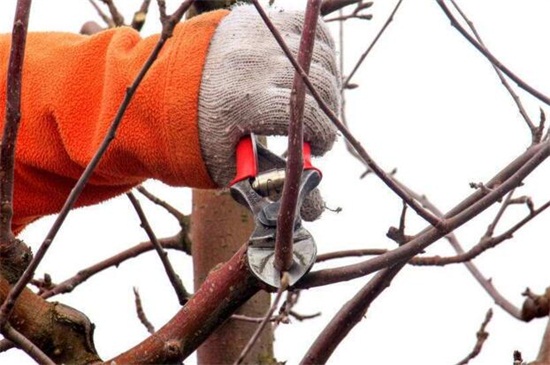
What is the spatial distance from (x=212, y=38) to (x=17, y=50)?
409 millimetres

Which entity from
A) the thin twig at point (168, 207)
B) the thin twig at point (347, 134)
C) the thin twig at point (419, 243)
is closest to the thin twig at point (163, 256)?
the thin twig at point (168, 207)

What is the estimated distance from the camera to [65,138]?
1840 mm

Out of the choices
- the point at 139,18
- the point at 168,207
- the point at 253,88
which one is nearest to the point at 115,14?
the point at 139,18

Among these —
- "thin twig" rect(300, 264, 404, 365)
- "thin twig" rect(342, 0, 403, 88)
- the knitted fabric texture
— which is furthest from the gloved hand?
"thin twig" rect(342, 0, 403, 88)

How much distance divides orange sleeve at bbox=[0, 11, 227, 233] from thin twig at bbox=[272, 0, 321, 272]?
1.22ft

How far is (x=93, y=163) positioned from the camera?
1411 millimetres

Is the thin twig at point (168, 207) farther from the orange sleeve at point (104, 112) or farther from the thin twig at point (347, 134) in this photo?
the thin twig at point (347, 134)

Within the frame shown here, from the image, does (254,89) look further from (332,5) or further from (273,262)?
(332,5)

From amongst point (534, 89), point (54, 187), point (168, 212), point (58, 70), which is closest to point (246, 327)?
point (168, 212)

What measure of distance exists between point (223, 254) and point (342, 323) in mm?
564

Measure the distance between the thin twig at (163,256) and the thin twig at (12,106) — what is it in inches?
19.6

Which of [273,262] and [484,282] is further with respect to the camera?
[484,282]

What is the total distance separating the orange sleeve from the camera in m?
1.76

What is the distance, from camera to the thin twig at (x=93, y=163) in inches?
52.7
